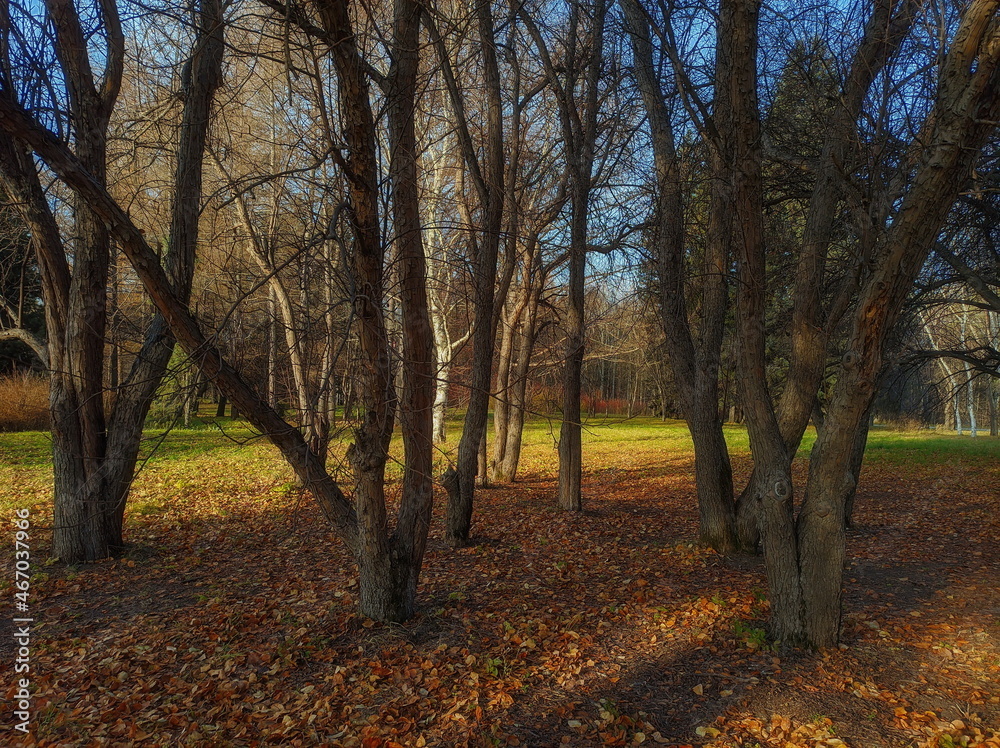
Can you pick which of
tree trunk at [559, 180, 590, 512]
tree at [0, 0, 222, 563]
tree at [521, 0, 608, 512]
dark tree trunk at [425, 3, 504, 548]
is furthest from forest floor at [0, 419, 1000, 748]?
tree at [521, 0, 608, 512]

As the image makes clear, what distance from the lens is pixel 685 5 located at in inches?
239

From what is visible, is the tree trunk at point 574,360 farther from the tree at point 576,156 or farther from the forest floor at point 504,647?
the forest floor at point 504,647

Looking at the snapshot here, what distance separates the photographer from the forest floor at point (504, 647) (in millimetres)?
3639

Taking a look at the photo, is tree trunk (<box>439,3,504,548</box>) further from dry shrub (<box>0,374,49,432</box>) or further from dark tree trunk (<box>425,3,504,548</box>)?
dry shrub (<box>0,374,49,432</box>)

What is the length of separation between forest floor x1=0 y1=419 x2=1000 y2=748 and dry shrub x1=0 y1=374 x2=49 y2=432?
11.8 metres

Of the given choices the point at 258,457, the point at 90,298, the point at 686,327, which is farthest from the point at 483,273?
the point at 258,457

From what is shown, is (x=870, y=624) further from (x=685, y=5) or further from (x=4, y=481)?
(x=4, y=481)

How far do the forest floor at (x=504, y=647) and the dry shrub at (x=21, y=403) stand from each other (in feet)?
38.7

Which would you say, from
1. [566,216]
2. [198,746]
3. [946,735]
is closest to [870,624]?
[946,735]

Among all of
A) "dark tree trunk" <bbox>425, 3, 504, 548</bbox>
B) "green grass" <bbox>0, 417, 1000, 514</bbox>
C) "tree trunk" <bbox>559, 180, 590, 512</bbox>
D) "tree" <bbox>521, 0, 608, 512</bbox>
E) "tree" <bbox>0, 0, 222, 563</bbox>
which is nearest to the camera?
"tree" <bbox>0, 0, 222, 563</bbox>

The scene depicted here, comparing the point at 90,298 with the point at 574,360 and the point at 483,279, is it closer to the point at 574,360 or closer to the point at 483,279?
the point at 483,279

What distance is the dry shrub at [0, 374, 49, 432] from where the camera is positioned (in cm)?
1794

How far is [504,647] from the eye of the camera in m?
4.65

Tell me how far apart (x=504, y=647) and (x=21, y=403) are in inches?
755
